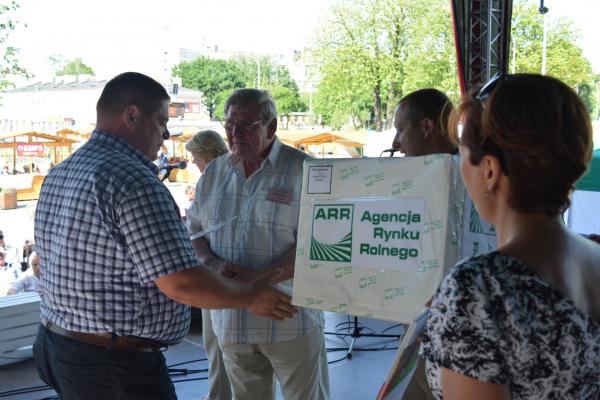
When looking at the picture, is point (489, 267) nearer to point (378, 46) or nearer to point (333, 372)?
point (333, 372)

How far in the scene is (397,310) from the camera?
199cm

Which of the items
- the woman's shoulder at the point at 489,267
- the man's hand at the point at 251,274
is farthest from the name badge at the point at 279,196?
the woman's shoulder at the point at 489,267

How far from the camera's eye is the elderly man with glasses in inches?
112

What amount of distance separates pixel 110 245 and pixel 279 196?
103 cm

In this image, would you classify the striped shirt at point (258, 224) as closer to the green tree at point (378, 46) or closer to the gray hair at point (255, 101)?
the gray hair at point (255, 101)

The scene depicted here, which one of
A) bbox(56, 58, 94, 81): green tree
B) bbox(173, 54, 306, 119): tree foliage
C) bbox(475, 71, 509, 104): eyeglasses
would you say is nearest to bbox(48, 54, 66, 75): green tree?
bbox(56, 58, 94, 81): green tree

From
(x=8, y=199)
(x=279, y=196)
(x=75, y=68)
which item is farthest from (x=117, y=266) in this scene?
(x=75, y=68)

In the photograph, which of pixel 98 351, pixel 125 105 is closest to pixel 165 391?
pixel 98 351

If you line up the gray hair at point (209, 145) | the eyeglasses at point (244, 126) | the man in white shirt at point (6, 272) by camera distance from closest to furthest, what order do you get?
the eyeglasses at point (244, 126) → the gray hair at point (209, 145) → the man in white shirt at point (6, 272)

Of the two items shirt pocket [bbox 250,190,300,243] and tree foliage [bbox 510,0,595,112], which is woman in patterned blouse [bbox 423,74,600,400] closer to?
shirt pocket [bbox 250,190,300,243]

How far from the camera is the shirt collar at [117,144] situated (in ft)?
7.34

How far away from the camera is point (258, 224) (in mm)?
2891

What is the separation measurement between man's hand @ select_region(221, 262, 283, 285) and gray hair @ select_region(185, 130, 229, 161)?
1918 millimetres

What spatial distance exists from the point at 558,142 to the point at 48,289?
182 cm
